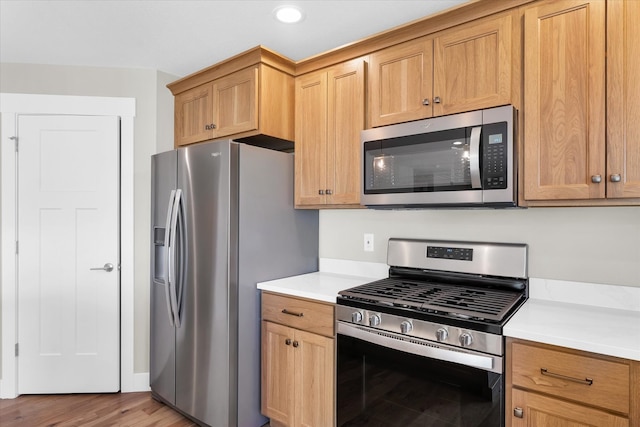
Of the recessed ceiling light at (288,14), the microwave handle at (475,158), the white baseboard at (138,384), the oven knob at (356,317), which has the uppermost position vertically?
the recessed ceiling light at (288,14)

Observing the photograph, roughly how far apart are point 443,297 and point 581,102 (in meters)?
1.00

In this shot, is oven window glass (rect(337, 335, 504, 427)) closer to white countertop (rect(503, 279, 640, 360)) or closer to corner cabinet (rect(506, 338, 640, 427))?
corner cabinet (rect(506, 338, 640, 427))

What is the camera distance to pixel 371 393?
180cm

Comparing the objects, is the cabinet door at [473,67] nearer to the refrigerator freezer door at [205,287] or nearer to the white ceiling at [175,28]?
the white ceiling at [175,28]

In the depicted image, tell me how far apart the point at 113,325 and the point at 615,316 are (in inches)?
121

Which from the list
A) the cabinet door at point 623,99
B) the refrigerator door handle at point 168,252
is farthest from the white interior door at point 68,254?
the cabinet door at point 623,99

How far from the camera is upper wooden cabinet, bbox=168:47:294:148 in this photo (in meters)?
2.38

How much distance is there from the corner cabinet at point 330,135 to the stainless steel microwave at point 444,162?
0.41 ft

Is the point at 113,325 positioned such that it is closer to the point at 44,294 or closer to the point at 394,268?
the point at 44,294

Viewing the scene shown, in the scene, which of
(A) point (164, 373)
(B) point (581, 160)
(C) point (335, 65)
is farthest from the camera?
(A) point (164, 373)

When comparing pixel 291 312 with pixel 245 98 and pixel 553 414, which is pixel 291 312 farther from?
pixel 245 98

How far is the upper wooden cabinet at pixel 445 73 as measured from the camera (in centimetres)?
173

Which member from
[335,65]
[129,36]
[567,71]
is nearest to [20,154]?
[129,36]

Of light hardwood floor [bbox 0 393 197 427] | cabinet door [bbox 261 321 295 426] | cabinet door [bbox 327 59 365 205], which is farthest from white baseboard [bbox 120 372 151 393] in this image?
cabinet door [bbox 327 59 365 205]
